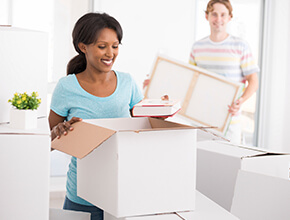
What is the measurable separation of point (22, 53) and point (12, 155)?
1.15ft

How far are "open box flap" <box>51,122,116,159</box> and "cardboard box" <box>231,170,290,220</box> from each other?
590 millimetres

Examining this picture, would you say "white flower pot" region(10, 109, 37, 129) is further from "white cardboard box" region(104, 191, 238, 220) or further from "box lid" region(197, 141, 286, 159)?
"box lid" region(197, 141, 286, 159)

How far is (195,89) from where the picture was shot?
87.0 inches

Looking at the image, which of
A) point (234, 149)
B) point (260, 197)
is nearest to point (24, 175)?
point (260, 197)

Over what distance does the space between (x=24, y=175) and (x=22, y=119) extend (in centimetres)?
15

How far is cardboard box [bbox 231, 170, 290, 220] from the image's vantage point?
133 cm

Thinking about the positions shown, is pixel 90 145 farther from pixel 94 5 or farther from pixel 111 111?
pixel 94 5

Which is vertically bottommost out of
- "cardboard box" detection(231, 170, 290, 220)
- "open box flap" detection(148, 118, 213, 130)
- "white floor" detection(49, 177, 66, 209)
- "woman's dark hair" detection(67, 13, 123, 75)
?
"white floor" detection(49, 177, 66, 209)

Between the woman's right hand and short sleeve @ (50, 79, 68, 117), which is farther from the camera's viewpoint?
short sleeve @ (50, 79, 68, 117)

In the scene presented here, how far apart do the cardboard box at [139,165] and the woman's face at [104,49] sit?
27 cm

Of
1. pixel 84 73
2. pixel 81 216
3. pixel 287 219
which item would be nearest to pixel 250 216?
pixel 287 219

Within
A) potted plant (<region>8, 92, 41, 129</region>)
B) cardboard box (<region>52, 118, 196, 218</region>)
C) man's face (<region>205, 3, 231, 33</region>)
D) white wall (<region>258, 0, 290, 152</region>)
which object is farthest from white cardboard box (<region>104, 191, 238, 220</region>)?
white wall (<region>258, 0, 290, 152</region>)

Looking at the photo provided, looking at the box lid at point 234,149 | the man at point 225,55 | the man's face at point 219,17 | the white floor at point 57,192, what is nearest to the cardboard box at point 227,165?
the box lid at point 234,149

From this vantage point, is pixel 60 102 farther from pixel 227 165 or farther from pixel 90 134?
pixel 227 165
